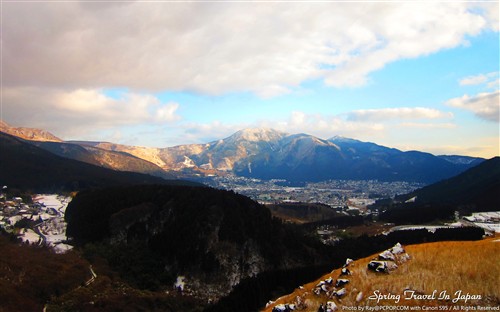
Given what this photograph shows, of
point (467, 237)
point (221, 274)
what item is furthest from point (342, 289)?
point (467, 237)

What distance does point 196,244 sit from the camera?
6526 inches

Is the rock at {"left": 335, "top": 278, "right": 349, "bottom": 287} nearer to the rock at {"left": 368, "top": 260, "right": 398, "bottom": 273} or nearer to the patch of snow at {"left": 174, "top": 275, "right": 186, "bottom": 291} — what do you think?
the rock at {"left": 368, "top": 260, "right": 398, "bottom": 273}

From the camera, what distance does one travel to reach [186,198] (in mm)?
199875

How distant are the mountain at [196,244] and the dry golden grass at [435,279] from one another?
109m

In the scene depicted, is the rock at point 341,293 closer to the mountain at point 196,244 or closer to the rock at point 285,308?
the rock at point 285,308

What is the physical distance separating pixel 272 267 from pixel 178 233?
46.6 meters

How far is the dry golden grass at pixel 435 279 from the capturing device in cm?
3309

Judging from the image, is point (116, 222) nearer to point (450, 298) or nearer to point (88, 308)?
point (88, 308)

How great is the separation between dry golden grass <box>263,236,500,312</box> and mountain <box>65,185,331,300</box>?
357 ft

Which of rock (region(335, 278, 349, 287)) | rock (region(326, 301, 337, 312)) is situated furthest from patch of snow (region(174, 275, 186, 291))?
rock (region(326, 301, 337, 312))

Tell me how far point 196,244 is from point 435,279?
13878cm

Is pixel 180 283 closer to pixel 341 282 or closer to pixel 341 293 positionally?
pixel 341 282

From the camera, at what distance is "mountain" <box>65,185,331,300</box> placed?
152 m

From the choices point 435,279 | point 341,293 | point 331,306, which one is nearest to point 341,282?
point 341,293
